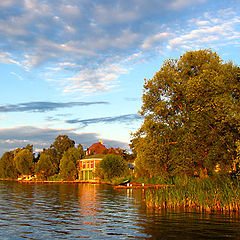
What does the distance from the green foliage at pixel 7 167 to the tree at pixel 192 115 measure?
104014mm

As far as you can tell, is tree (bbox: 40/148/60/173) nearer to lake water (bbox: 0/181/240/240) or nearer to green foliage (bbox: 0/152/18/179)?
green foliage (bbox: 0/152/18/179)

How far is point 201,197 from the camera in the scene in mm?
25484

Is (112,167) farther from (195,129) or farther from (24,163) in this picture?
(195,129)

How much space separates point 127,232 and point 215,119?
498 inches

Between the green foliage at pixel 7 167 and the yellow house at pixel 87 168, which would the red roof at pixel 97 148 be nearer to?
the yellow house at pixel 87 168

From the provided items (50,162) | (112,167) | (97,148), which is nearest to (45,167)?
(50,162)

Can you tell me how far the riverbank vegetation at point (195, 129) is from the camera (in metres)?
25.2

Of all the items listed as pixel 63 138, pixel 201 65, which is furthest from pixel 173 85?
pixel 63 138

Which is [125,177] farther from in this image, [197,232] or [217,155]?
[197,232]

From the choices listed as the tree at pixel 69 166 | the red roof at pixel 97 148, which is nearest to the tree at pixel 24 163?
the tree at pixel 69 166

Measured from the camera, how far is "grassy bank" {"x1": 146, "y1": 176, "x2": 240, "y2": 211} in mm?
24047

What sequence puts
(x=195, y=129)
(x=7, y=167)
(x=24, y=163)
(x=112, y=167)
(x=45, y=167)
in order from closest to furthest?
1. (x=195, y=129)
2. (x=112, y=167)
3. (x=45, y=167)
4. (x=24, y=163)
5. (x=7, y=167)

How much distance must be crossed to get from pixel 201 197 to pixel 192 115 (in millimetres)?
8712

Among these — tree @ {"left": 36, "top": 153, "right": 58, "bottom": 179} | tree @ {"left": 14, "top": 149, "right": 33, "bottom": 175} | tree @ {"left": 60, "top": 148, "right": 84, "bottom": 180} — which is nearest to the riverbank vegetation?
tree @ {"left": 60, "top": 148, "right": 84, "bottom": 180}
